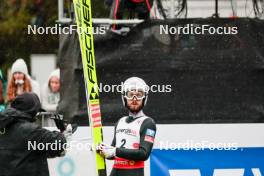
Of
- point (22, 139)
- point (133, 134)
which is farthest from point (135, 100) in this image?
point (22, 139)

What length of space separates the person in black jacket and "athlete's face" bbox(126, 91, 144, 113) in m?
0.72

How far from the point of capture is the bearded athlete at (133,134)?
24.9ft

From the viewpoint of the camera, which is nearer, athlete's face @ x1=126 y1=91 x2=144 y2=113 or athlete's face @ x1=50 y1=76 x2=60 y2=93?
athlete's face @ x1=126 y1=91 x2=144 y2=113

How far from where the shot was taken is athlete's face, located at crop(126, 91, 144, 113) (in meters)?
7.76

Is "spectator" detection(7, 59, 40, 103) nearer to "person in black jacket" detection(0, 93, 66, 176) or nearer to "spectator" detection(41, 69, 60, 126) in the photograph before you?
"spectator" detection(41, 69, 60, 126)

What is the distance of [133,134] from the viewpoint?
776 cm

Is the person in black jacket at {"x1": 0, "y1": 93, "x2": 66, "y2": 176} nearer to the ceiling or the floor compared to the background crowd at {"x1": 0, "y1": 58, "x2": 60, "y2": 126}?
nearer to the floor

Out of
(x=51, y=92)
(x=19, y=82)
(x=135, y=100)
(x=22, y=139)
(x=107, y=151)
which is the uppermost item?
(x=19, y=82)

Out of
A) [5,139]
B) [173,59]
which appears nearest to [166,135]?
[173,59]

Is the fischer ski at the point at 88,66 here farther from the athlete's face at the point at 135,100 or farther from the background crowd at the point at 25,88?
the background crowd at the point at 25,88

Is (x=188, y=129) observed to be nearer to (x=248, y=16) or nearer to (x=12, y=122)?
(x=248, y=16)

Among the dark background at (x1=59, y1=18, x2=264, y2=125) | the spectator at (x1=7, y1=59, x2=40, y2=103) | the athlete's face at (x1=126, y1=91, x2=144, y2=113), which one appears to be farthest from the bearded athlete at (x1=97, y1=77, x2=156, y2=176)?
the spectator at (x1=7, y1=59, x2=40, y2=103)

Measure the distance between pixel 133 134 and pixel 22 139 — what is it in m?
1.01

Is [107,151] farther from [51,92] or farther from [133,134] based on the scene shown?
[51,92]
